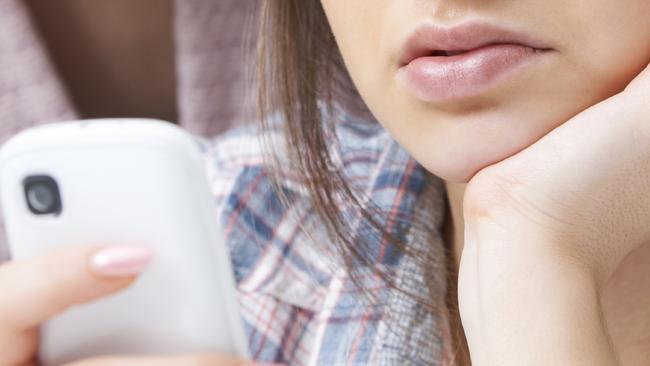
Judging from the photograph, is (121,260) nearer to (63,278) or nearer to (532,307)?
(63,278)

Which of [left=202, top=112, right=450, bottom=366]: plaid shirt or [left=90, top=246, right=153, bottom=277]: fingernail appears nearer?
[left=90, top=246, right=153, bottom=277]: fingernail

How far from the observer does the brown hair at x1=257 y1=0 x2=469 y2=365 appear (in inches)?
25.9

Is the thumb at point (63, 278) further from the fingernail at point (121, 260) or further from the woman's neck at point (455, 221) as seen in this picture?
the woman's neck at point (455, 221)

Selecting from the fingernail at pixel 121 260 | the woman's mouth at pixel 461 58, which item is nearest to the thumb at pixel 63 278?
the fingernail at pixel 121 260

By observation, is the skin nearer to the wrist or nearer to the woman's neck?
the wrist

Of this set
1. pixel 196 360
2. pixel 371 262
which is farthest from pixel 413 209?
pixel 196 360

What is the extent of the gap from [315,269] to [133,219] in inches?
10.7

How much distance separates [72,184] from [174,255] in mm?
69

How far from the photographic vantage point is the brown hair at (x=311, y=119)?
0.66 m

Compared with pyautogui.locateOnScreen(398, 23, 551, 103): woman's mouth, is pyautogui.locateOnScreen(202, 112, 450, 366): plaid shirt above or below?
below

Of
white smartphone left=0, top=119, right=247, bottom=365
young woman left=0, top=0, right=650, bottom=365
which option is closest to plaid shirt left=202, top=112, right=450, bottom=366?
young woman left=0, top=0, right=650, bottom=365

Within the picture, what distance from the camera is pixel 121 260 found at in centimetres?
50

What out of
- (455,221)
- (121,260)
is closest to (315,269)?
(455,221)

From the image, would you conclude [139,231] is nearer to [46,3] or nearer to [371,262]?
[371,262]
